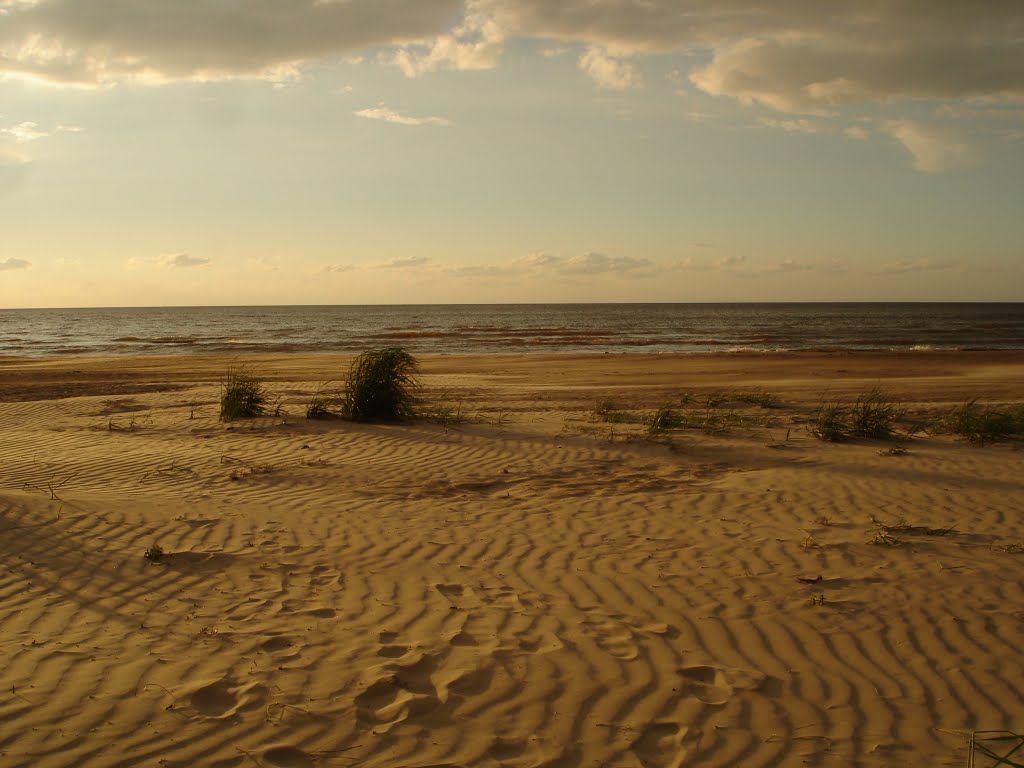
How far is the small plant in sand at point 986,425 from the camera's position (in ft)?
34.3

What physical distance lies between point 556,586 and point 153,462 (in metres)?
6.11

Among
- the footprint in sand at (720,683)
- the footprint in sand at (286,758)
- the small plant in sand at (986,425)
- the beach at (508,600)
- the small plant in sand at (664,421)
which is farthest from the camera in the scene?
the small plant in sand at (664,421)

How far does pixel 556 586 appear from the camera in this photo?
530 centimetres

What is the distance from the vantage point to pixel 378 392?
474 inches

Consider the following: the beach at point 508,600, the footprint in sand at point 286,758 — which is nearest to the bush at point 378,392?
the beach at point 508,600

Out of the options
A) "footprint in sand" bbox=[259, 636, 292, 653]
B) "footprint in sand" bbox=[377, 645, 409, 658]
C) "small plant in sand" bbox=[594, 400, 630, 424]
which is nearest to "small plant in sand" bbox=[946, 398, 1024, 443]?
"small plant in sand" bbox=[594, 400, 630, 424]

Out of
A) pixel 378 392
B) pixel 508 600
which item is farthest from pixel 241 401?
pixel 508 600

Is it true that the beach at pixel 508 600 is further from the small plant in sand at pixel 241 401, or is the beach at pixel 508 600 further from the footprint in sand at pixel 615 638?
the small plant in sand at pixel 241 401

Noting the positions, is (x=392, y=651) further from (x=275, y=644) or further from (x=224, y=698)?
(x=224, y=698)

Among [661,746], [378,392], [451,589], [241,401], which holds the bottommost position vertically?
[661,746]

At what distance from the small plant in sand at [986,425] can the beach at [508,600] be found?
0.38m

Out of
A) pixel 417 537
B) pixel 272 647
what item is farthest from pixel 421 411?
pixel 272 647

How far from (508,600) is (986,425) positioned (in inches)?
346

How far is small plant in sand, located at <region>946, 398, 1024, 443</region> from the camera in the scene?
A: 10445 millimetres
